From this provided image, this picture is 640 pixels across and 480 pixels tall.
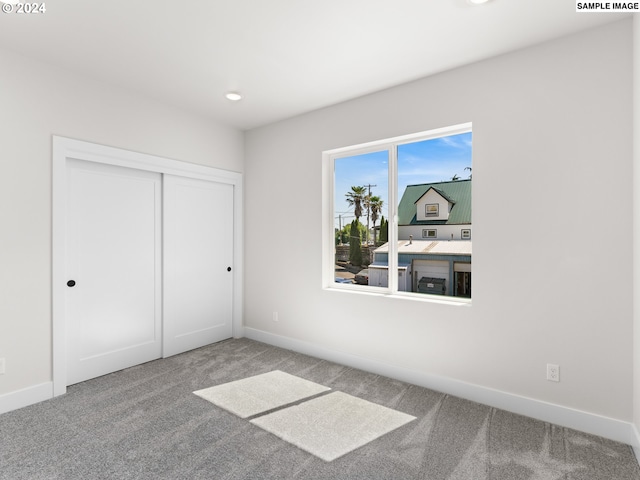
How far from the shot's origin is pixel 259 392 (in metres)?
2.90

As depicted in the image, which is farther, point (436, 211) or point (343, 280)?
point (343, 280)

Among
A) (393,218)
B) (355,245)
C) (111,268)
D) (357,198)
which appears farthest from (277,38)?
(111,268)

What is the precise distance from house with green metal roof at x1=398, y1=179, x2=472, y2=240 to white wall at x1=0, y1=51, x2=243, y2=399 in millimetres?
2863

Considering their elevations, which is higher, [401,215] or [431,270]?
[401,215]

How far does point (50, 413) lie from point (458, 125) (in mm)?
3833

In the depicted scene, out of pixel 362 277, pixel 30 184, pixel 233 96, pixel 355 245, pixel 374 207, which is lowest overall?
pixel 362 277

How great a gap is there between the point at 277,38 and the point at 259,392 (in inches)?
107

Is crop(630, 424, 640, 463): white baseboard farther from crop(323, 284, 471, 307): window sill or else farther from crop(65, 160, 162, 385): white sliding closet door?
crop(65, 160, 162, 385): white sliding closet door

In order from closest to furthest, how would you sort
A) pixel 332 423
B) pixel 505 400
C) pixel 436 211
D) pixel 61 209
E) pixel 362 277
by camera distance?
pixel 332 423 < pixel 505 400 < pixel 61 209 < pixel 436 211 < pixel 362 277

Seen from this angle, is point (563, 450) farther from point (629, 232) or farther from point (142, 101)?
point (142, 101)

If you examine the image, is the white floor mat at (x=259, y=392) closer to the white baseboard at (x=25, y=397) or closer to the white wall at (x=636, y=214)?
the white baseboard at (x=25, y=397)

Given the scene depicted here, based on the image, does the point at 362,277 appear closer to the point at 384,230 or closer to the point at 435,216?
the point at 384,230

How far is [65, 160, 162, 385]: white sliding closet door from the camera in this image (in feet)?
10.00

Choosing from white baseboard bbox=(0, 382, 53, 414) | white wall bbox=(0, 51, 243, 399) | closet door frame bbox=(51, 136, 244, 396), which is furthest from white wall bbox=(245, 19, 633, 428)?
white baseboard bbox=(0, 382, 53, 414)
